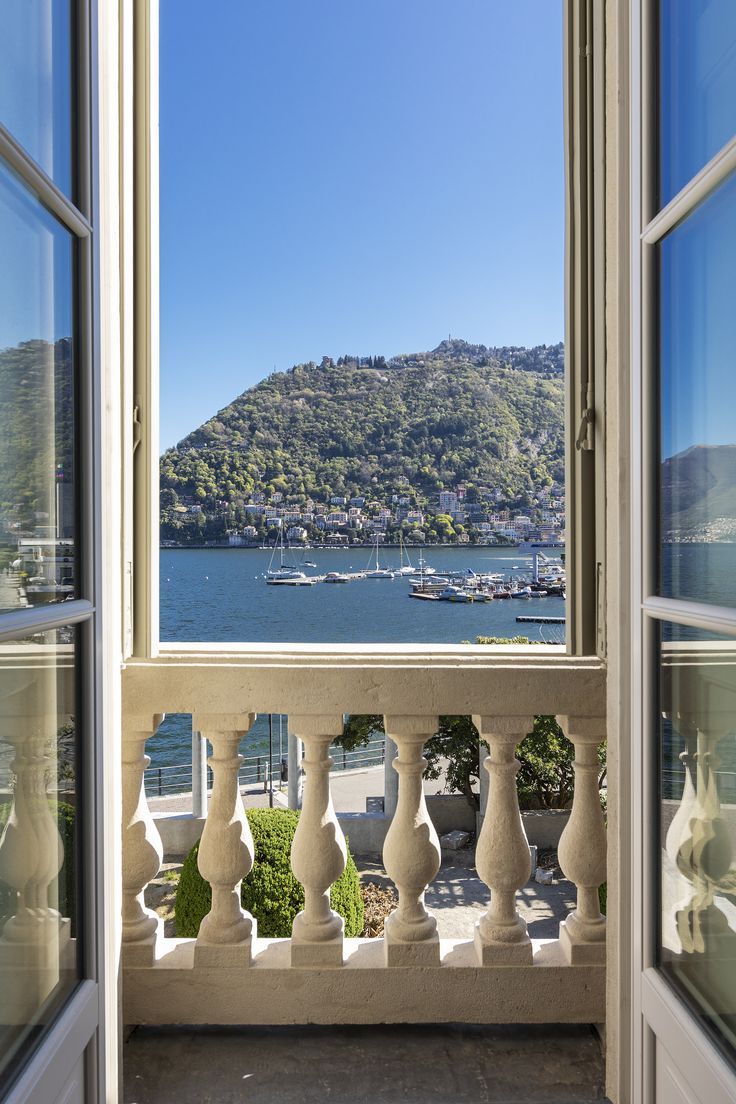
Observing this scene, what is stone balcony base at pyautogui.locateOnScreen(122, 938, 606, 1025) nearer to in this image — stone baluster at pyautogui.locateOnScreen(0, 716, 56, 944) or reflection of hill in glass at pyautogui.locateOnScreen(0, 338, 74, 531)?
stone baluster at pyautogui.locateOnScreen(0, 716, 56, 944)

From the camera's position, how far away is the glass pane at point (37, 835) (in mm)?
763

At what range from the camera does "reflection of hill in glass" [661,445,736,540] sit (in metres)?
0.81

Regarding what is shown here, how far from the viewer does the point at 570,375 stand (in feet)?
4.37

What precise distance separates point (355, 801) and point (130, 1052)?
54.2ft

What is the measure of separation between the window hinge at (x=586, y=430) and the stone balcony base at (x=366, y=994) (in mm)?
1013

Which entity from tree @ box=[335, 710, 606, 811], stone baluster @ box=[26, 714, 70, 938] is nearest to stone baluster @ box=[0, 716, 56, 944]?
stone baluster @ box=[26, 714, 70, 938]

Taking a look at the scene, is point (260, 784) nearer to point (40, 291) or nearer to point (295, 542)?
point (295, 542)

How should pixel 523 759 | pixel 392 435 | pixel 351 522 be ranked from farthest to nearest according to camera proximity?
pixel 523 759
pixel 392 435
pixel 351 522

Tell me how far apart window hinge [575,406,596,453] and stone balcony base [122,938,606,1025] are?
101cm

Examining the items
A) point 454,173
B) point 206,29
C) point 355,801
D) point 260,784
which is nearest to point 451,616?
point 355,801

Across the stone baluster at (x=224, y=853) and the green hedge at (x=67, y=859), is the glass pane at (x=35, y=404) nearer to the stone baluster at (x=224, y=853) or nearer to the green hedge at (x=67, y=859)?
the green hedge at (x=67, y=859)

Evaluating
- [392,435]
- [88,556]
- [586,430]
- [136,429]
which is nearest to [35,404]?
[88,556]

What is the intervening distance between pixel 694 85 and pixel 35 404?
3.06 ft

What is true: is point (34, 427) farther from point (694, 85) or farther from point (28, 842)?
point (694, 85)
